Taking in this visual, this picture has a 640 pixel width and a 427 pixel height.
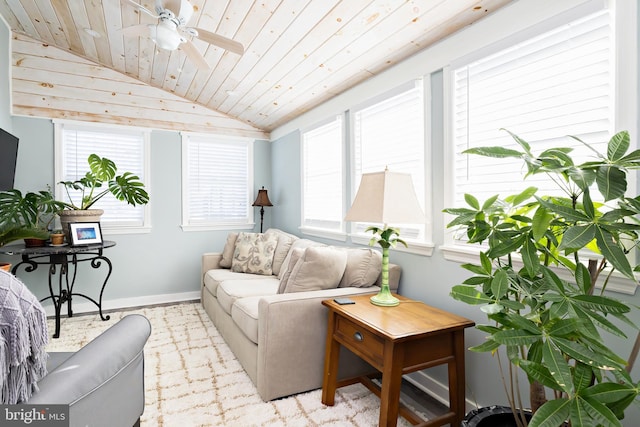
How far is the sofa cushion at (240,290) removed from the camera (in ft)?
9.30

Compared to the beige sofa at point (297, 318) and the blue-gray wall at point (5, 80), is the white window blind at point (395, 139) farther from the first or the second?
the blue-gray wall at point (5, 80)

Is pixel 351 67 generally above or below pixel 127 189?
above

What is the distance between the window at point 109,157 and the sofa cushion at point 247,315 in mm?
2215

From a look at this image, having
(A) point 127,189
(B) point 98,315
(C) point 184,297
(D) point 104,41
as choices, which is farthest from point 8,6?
(C) point 184,297

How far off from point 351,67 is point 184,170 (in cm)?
263

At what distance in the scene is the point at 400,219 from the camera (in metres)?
1.90

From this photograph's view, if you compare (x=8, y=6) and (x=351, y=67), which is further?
(x=8, y=6)

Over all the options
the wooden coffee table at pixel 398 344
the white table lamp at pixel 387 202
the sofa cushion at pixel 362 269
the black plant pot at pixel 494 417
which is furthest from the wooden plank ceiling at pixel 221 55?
the black plant pot at pixel 494 417

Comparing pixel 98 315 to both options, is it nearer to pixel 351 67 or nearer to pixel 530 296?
pixel 351 67

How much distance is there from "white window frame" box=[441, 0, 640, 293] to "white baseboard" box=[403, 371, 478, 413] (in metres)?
0.81

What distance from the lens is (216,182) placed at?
4652 millimetres

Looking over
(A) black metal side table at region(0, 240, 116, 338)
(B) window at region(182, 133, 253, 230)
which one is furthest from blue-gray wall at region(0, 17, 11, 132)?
(B) window at region(182, 133, 253, 230)

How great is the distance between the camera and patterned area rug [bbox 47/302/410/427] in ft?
6.47

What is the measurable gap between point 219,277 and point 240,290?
581 mm
